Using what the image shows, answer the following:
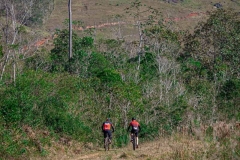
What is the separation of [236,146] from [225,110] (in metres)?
15.6

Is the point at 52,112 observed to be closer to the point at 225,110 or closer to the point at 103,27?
the point at 225,110

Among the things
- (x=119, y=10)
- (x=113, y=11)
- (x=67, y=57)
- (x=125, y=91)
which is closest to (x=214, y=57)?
(x=67, y=57)

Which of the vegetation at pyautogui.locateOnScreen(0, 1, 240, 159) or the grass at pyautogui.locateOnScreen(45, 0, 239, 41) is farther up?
the grass at pyautogui.locateOnScreen(45, 0, 239, 41)

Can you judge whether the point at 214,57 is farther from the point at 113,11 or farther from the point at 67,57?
the point at 113,11

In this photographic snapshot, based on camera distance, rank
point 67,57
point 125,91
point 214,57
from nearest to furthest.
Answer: point 125,91 → point 67,57 → point 214,57

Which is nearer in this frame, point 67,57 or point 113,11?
point 67,57

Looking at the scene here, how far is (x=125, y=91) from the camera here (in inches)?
771

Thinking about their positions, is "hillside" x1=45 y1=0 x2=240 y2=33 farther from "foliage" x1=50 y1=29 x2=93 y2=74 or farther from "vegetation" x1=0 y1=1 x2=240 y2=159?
"vegetation" x1=0 y1=1 x2=240 y2=159

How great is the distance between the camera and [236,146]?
6867 millimetres

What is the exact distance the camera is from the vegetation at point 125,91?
15.2 meters

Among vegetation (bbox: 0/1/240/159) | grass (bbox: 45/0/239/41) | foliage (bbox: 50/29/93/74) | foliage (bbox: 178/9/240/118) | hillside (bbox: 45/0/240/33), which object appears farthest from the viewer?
hillside (bbox: 45/0/240/33)

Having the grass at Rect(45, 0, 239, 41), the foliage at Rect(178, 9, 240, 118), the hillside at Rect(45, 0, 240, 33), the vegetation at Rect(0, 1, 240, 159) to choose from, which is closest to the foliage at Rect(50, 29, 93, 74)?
the vegetation at Rect(0, 1, 240, 159)

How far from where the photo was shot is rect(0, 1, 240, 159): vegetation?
599 inches

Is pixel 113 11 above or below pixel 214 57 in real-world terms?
above
